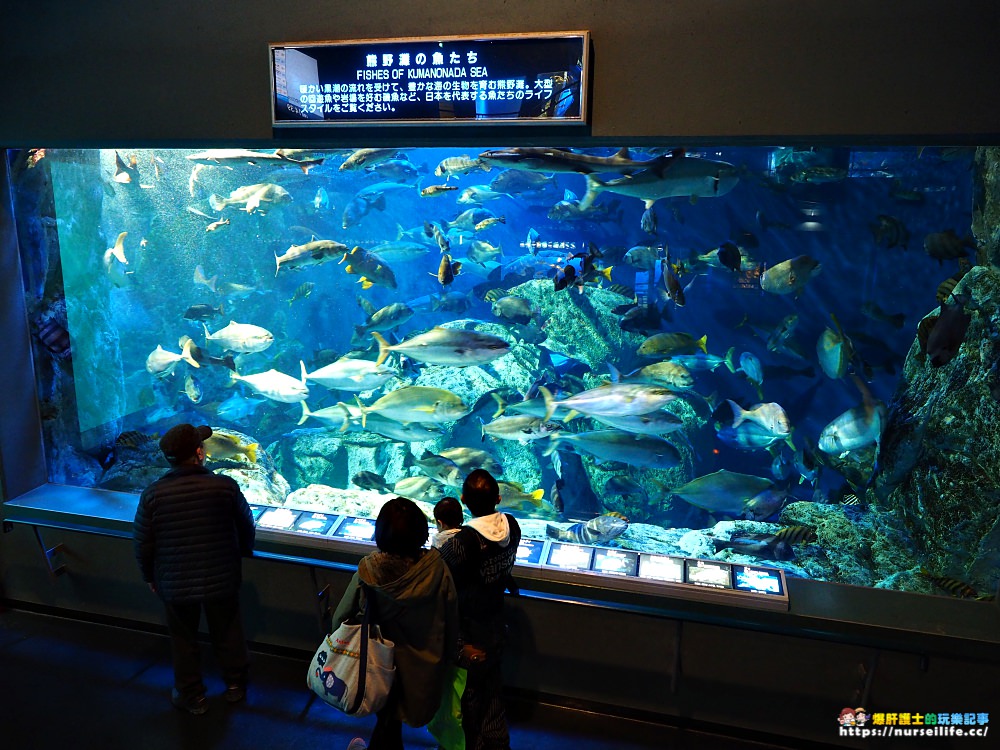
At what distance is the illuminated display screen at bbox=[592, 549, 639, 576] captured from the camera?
337 cm

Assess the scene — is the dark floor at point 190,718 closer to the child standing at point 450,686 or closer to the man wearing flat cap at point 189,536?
the man wearing flat cap at point 189,536

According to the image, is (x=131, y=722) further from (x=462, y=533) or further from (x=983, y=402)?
(x=983, y=402)

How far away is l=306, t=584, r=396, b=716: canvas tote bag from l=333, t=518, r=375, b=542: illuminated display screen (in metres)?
1.31

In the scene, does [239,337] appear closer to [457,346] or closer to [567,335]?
[457,346]

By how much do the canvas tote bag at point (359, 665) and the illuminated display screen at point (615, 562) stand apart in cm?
136

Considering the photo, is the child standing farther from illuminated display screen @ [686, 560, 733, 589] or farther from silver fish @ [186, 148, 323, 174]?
silver fish @ [186, 148, 323, 174]

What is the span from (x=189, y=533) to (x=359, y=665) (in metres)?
1.32

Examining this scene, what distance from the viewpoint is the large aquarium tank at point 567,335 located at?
376cm

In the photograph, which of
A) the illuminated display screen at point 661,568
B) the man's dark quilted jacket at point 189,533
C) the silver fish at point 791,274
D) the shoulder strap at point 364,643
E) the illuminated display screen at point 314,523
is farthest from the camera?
the silver fish at point 791,274

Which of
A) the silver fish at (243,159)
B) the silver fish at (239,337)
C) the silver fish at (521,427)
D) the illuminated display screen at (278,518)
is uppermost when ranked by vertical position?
the silver fish at (243,159)

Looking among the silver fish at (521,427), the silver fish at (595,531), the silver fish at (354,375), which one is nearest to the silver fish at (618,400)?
the silver fish at (521,427)

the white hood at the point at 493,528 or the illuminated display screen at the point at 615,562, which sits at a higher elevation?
the white hood at the point at 493,528

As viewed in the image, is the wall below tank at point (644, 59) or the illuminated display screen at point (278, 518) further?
the illuminated display screen at point (278, 518)

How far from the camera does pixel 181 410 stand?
5551 millimetres
